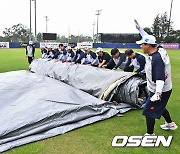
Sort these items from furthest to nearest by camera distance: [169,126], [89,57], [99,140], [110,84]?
[89,57] → [110,84] → [169,126] → [99,140]

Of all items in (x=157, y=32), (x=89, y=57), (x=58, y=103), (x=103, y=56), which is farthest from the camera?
(x=157, y=32)

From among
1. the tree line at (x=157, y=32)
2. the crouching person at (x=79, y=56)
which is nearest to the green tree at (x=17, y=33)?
the tree line at (x=157, y=32)

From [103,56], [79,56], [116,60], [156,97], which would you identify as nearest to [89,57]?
[79,56]

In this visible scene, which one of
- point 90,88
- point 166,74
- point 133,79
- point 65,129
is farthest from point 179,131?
point 90,88

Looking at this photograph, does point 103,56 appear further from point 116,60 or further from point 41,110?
point 41,110

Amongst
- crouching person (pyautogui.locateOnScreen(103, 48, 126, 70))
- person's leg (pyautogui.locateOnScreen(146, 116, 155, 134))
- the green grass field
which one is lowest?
the green grass field

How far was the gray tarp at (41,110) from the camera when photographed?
11.3ft

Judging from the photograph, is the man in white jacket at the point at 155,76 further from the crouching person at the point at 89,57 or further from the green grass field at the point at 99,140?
the crouching person at the point at 89,57

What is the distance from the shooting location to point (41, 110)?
3920mm

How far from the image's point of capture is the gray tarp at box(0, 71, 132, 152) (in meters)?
3.43

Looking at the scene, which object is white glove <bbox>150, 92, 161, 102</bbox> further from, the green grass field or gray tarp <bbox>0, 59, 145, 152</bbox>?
gray tarp <bbox>0, 59, 145, 152</bbox>

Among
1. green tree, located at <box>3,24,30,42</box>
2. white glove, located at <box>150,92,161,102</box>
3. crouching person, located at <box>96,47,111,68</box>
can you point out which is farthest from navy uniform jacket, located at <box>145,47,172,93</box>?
green tree, located at <box>3,24,30,42</box>

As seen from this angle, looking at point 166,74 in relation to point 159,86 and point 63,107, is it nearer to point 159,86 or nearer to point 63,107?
point 159,86

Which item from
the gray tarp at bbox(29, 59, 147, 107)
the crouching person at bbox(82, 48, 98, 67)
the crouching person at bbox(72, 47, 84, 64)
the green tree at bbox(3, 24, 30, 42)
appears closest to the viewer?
the gray tarp at bbox(29, 59, 147, 107)
